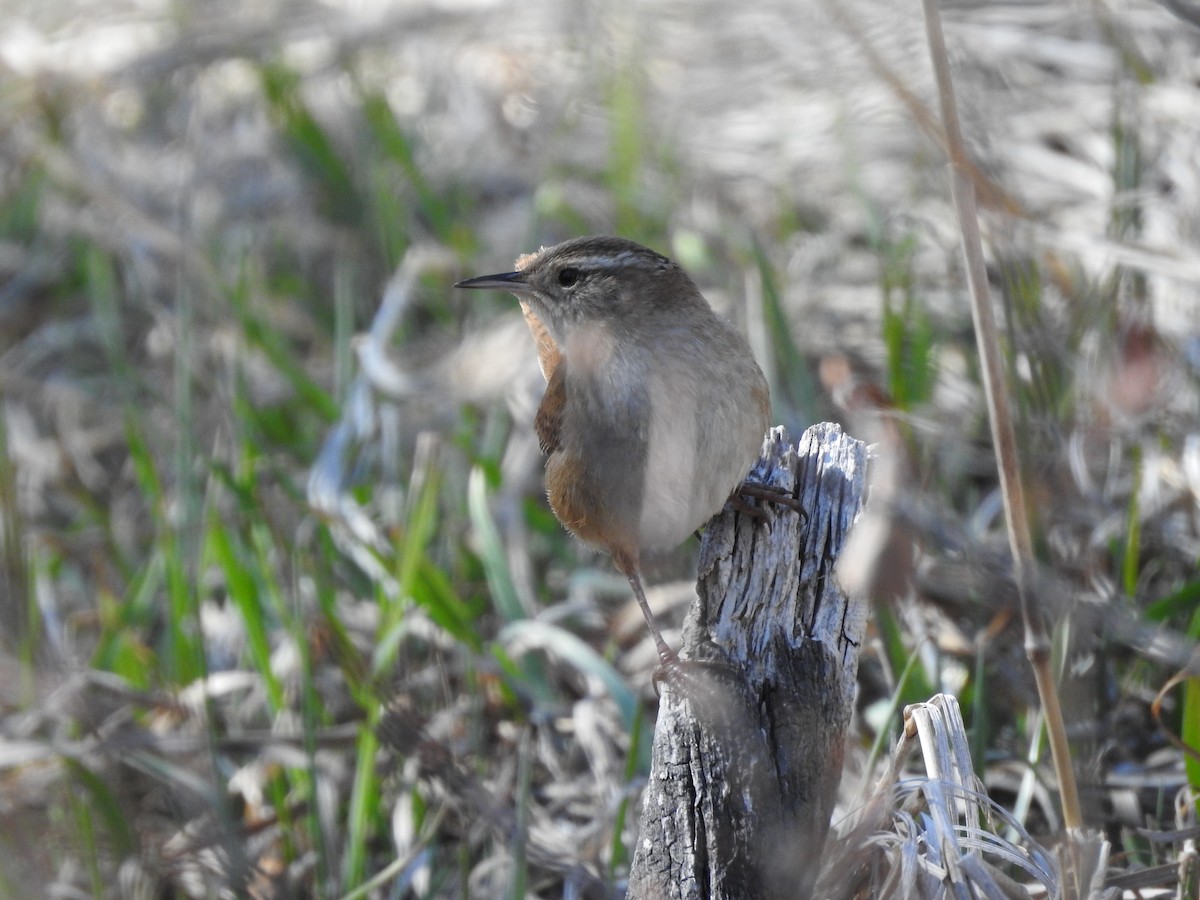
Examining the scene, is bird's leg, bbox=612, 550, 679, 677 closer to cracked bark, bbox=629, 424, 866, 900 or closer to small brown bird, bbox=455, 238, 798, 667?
small brown bird, bbox=455, 238, 798, 667

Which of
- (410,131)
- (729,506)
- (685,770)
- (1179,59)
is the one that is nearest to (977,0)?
(729,506)

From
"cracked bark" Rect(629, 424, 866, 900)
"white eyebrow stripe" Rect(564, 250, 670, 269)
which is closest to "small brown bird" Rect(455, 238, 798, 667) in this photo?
"white eyebrow stripe" Rect(564, 250, 670, 269)

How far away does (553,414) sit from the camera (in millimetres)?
3293

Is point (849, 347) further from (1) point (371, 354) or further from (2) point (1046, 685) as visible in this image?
(2) point (1046, 685)

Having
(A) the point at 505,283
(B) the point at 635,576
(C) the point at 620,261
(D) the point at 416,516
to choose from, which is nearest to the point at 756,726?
(B) the point at 635,576

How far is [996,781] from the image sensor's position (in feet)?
12.0

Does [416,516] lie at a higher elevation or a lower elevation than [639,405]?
lower

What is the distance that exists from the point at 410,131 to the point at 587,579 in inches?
145

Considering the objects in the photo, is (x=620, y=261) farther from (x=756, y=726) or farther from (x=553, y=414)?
(x=756, y=726)

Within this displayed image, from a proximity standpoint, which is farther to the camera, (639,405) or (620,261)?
(620,261)

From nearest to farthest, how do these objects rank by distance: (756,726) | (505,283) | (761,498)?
(756,726)
(761,498)
(505,283)

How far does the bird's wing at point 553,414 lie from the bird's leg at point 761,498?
52 cm

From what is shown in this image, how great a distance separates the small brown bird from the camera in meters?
2.92

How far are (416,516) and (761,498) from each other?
165 centimetres
